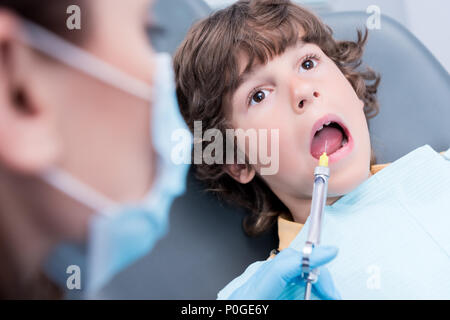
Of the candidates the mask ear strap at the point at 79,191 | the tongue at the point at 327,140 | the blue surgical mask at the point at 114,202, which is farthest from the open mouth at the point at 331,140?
the mask ear strap at the point at 79,191

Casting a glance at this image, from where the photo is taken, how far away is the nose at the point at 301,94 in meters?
0.70

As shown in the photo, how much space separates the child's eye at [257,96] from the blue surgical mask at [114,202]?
0.17 metres

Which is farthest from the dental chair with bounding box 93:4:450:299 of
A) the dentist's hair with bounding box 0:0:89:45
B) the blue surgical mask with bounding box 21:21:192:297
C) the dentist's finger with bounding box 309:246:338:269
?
the dentist's finger with bounding box 309:246:338:269

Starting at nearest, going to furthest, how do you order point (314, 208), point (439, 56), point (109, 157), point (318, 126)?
point (314, 208), point (318, 126), point (109, 157), point (439, 56)

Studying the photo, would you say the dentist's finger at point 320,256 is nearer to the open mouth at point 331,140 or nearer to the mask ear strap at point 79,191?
the open mouth at point 331,140

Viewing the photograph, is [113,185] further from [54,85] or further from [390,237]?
[390,237]

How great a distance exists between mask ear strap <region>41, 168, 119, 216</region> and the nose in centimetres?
36

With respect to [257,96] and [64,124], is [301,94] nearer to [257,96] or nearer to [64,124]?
[257,96]

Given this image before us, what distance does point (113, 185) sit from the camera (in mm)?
820

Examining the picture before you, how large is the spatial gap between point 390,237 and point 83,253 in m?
0.51

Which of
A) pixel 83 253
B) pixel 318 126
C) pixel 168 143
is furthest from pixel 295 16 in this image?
pixel 83 253

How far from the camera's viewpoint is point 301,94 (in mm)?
704

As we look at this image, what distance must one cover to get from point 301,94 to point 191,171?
0.28m

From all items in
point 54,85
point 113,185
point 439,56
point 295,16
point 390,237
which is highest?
point 439,56
